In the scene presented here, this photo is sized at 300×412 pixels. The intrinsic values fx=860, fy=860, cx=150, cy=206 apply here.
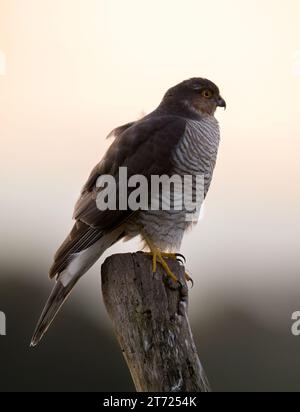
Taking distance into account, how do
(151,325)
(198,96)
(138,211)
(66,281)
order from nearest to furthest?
(151,325) → (66,281) → (138,211) → (198,96)

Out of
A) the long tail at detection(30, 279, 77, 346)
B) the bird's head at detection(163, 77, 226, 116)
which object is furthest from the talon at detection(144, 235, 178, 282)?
the bird's head at detection(163, 77, 226, 116)

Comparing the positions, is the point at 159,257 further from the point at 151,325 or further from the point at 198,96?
the point at 198,96

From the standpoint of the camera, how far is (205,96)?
6898mm

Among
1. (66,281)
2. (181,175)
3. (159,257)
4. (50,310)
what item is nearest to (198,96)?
(181,175)

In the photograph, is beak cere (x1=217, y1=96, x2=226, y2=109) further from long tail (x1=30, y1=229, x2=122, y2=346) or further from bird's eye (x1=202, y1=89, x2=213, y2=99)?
long tail (x1=30, y1=229, x2=122, y2=346)

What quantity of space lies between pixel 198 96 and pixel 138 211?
135cm

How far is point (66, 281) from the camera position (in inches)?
227

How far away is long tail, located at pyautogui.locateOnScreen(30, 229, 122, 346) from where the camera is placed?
566 centimetres

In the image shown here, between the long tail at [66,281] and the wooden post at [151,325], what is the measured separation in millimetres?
434

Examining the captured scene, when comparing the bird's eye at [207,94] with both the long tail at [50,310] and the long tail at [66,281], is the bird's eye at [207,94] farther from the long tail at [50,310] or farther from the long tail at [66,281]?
the long tail at [50,310]

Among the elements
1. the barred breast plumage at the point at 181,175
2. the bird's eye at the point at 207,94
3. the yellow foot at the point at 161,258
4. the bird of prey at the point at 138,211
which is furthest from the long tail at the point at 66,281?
the bird's eye at the point at 207,94

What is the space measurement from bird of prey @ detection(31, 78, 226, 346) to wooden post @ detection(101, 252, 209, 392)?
30 centimetres

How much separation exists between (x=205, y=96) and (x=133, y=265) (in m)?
2.07

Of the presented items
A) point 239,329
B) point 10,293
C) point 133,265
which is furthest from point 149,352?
point 10,293
